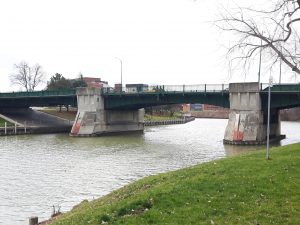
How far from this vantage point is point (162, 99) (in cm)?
6625

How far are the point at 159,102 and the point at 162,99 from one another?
1.51 m

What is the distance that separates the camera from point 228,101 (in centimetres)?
5916

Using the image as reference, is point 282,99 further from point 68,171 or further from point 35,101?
point 35,101

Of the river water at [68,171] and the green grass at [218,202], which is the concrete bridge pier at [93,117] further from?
the green grass at [218,202]

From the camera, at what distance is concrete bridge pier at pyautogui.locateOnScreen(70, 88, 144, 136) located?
7144cm

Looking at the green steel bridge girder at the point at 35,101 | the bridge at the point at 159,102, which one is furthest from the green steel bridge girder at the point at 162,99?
the green steel bridge girder at the point at 35,101

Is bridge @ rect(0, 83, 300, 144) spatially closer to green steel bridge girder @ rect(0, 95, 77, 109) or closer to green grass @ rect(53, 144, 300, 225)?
green steel bridge girder @ rect(0, 95, 77, 109)

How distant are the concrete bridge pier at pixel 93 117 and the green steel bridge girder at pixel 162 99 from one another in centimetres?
162

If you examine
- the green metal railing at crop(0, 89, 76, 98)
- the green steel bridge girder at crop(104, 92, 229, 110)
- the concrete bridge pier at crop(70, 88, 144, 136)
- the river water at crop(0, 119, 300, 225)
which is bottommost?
the river water at crop(0, 119, 300, 225)

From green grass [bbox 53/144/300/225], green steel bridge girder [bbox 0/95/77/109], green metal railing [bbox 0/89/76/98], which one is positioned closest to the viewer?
green grass [bbox 53/144/300/225]

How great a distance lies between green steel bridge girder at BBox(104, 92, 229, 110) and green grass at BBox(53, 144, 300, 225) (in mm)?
44969

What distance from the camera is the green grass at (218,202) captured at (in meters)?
9.93

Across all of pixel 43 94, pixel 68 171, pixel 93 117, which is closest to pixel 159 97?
pixel 93 117

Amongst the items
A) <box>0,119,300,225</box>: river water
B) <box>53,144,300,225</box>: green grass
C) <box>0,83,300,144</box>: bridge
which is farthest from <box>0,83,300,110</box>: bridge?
<box>53,144,300,225</box>: green grass
